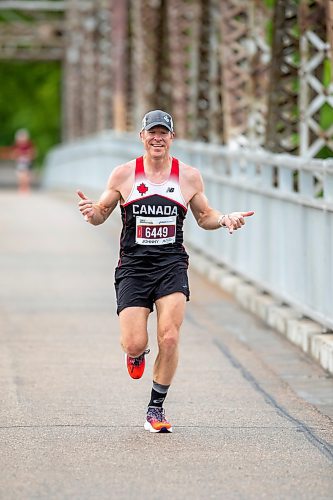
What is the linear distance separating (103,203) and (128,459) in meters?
1.57

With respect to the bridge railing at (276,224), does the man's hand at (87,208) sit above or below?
above

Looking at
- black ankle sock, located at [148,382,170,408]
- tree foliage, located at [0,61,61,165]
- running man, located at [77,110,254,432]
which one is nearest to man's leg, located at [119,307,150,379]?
running man, located at [77,110,254,432]

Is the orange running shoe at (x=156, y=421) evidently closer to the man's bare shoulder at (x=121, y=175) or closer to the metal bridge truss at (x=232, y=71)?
the man's bare shoulder at (x=121, y=175)

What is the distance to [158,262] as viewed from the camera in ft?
30.6

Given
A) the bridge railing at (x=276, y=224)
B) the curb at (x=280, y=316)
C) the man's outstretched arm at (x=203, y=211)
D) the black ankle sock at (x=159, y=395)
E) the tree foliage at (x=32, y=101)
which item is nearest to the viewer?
the black ankle sock at (x=159, y=395)

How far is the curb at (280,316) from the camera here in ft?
38.7

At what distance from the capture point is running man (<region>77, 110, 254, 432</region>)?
9.23 metres

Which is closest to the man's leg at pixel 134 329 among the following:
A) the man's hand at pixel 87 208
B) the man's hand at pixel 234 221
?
the man's hand at pixel 87 208

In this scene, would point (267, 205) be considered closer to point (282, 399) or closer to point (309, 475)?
point (282, 399)

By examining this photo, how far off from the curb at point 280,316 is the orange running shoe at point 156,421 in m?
2.32

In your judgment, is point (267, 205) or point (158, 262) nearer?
point (158, 262)

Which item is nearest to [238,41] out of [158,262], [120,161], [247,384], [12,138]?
[120,161]

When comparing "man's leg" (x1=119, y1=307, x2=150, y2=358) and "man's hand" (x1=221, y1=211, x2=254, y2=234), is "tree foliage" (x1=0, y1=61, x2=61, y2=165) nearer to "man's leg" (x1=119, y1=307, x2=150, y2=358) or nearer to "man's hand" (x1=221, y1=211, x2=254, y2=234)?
"man's leg" (x1=119, y1=307, x2=150, y2=358)

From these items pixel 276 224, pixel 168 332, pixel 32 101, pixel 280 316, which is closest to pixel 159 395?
pixel 168 332
